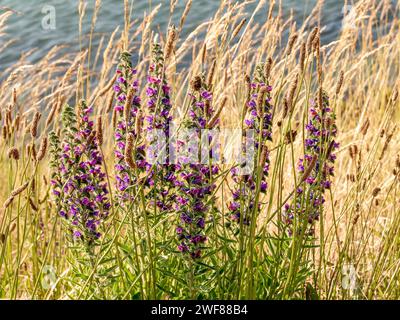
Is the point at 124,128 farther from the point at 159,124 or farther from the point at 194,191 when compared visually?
the point at 194,191

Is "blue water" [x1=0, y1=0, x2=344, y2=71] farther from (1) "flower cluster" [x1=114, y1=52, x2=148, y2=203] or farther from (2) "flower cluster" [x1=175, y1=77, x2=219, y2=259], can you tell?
(2) "flower cluster" [x1=175, y1=77, x2=219, y2=259]

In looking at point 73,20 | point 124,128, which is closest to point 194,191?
point 124,128

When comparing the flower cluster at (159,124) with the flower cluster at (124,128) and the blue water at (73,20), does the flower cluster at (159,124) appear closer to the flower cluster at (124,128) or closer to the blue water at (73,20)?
the flower cluster at (124,128)

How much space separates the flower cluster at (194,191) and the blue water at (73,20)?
6055 mm

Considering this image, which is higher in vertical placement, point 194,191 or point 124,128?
point 124,128

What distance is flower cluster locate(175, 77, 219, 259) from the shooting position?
1993mm

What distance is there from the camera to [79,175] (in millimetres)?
2154

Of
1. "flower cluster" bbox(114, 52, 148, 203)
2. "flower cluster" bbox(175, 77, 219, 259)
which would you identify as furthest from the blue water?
"flower cluster" bbox(175, 77, 219, 259)

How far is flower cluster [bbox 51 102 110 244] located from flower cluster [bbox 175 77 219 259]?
1.08 ft

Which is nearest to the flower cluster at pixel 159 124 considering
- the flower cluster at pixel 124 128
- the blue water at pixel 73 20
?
the flower cluster at pixel 124 128

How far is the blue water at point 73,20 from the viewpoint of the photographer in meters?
8.02

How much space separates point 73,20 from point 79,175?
6.83 meters
